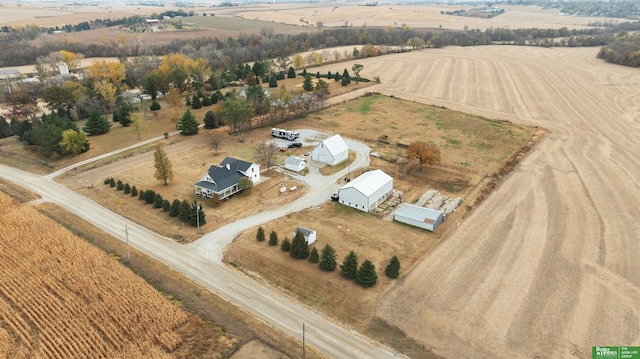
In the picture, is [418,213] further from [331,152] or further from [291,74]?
[291,74]

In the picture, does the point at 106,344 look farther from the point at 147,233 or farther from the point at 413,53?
the point at 413,53

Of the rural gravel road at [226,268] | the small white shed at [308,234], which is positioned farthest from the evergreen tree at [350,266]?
the small white shed at [308,234]

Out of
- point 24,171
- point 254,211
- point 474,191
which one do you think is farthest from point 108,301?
point 474,191

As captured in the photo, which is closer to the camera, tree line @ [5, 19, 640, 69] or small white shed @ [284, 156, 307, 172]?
small white shed @ [284, 156, 307, 172]

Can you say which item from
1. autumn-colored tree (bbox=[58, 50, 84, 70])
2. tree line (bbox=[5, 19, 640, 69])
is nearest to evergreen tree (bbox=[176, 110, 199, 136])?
tree line (bbox=[5, 19, 640, 69])

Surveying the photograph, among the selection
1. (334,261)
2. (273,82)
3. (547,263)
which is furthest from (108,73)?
(547,263)

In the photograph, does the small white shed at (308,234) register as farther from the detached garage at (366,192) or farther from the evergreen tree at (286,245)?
the detached garage at (366,192)

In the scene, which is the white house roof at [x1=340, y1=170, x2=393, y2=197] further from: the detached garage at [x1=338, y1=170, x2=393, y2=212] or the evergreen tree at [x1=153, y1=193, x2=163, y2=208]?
the evergreen tree at [x1=153, y1=193, x2=163, y2=208]
